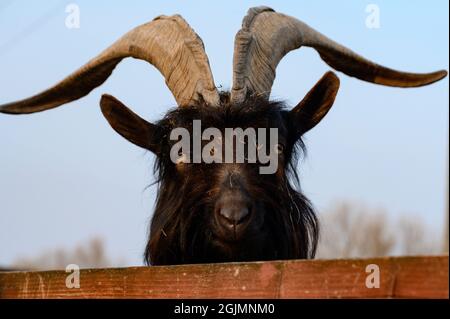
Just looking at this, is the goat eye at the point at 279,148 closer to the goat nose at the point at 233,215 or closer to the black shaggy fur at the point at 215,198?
the black shaggy fur at the point at 215,198

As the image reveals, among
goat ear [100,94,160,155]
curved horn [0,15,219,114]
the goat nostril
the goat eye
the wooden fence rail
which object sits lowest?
the wooden fence rail

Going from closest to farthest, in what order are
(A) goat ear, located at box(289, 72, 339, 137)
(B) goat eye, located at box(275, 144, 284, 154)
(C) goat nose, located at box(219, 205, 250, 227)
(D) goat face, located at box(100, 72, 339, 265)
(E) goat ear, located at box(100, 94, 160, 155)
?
1. (C) goat nose, located at box(219, 205, 250, 227)
2. (D) goat face, located at box(100, 72, 339, 265)
3. (B) goat eye, located at box(275, 144, 284, 154)
4. (A) goat ear, located at box(289, 72, 339, 137)
5. (E) goat ear, located at box(100, 94, 160, 155)

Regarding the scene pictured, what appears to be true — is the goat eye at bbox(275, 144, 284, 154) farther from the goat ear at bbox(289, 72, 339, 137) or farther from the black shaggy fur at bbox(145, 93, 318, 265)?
the goat ear at bbox(289, 72, 339, 137)

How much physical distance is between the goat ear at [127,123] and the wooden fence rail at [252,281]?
254cm

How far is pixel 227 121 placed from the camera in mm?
6105

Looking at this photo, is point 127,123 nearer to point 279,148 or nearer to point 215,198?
point 279,148

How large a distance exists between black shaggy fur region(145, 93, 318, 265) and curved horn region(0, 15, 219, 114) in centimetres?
32

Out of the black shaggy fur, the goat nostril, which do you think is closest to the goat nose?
the goat nostril

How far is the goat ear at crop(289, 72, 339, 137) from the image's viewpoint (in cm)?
664

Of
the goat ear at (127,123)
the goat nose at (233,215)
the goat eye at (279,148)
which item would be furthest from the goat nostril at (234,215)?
the goat ear at (127,123)

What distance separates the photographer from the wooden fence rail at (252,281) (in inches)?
111

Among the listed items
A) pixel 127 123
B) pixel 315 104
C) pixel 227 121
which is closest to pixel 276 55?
pixel 315 104

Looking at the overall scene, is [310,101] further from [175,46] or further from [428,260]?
[428,260]
